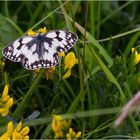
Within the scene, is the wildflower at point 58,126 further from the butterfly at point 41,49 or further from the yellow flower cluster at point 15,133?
the butterfly at point 41,49

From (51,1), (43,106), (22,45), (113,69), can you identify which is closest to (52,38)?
(22,45)

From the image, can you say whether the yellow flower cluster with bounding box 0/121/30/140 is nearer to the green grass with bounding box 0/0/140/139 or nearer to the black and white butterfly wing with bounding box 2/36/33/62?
the green grass with bounding box 0/0/140/139

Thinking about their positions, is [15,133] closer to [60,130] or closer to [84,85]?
[60,130]

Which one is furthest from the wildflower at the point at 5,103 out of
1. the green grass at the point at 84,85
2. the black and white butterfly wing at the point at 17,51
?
the black and white butterfly wing at the point at 17,51

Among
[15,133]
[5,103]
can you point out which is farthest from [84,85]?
[15,133]

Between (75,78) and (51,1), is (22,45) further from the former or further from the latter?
(51,1)

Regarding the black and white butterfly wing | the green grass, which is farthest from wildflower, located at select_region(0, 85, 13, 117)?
the black and white butterfly wing
